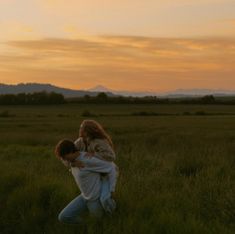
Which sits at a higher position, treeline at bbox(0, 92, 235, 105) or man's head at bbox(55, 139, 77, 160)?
man's head at bbox(55, 139, 77, 160)

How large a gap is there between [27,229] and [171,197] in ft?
7.36

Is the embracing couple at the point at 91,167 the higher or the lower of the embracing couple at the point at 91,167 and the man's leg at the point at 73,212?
the higher

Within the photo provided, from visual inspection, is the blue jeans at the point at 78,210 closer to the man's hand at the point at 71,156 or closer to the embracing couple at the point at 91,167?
the embracing couple at the point at 91,167

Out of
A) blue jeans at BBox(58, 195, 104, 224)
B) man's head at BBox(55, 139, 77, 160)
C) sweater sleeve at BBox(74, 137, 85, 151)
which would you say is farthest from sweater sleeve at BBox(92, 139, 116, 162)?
blue jeans at BBox(58, 195, 104, 224)

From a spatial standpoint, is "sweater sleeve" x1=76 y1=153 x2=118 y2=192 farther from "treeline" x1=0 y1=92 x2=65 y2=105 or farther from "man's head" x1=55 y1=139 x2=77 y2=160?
"treeline" x1=0 y1=92 x2=65 y2=105

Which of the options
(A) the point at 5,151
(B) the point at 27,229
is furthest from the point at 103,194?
(A) the point at 5,151

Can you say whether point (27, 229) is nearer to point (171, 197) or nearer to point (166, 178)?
point (171, 197)

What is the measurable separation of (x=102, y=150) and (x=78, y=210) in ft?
2.99

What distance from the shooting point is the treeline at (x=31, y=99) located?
100438mm

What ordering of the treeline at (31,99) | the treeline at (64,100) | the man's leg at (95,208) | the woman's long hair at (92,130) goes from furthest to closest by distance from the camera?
the treeline at (64,100), the treeline at (31,99), the man's leg at (95,208), the woman's long hair at (92,130)

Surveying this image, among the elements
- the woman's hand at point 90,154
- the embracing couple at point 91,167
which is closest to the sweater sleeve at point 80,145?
the embracing couple at point 91,167

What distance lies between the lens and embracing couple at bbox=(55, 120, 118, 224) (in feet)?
22.1

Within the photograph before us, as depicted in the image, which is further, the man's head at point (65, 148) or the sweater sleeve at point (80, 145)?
the sweater sleeve at point (80, 145)

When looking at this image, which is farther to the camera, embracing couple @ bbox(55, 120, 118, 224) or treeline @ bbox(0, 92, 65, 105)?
treeline @ bbox(0, 92, 65, 105)
